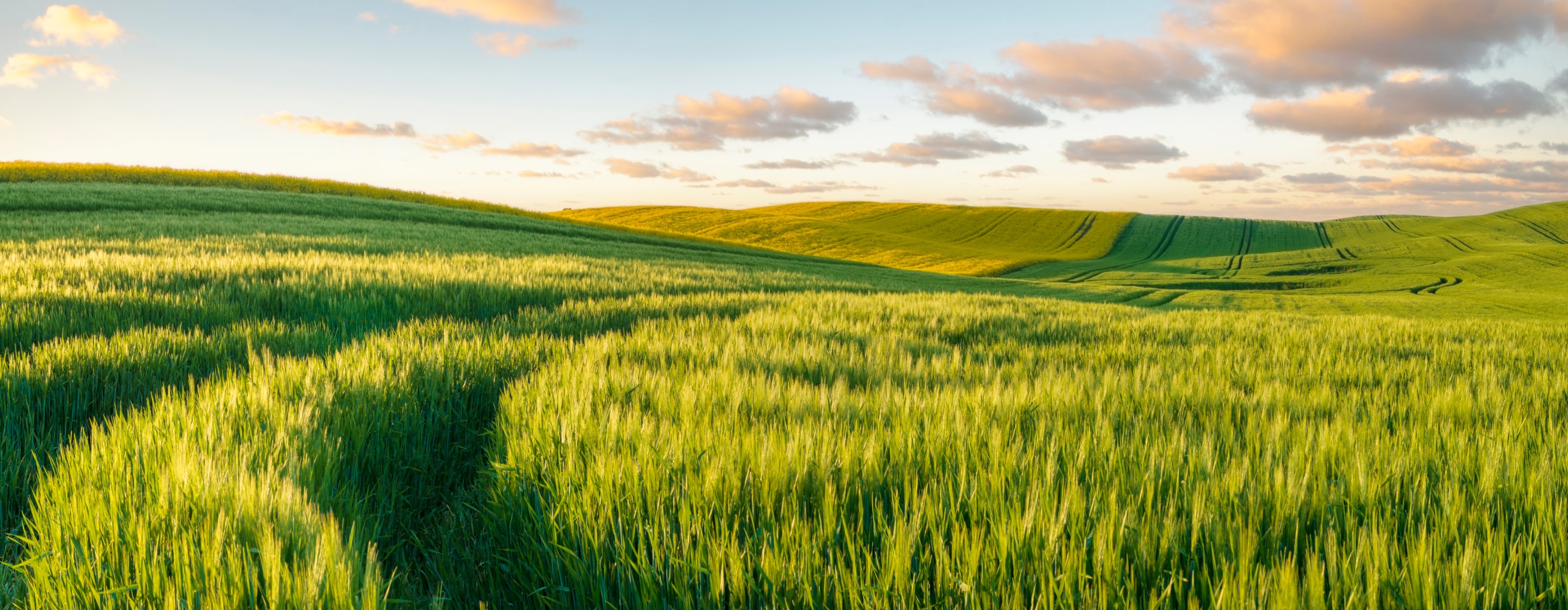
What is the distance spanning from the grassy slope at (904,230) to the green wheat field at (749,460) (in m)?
43.6

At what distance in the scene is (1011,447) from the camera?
75.2 inches

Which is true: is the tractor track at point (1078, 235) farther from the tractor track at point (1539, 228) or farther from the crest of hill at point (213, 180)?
the crest of hill at point (213, 180)

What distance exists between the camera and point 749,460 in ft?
6.01

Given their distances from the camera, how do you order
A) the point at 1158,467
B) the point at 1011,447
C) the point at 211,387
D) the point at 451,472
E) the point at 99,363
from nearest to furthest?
the point at 1158,467 → the point at 1011,447 → the point at 451,472 → the point at 211,387 → the point at 99,363

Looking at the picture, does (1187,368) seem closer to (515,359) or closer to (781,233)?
(515,359)

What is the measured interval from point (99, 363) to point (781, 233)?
67.1m

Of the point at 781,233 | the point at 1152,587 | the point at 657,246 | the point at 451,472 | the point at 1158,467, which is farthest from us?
the point at 781,233

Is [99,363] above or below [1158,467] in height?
below

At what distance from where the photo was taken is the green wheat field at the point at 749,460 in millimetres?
1322

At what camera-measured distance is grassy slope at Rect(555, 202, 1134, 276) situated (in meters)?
62.8

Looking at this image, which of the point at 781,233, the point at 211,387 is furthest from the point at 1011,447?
the point at 781,233

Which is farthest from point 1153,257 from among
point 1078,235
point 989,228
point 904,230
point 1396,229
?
point 1396,229

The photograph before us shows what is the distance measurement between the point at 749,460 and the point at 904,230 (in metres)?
89.5

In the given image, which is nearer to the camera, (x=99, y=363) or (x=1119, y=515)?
(x=1119, y=515)
